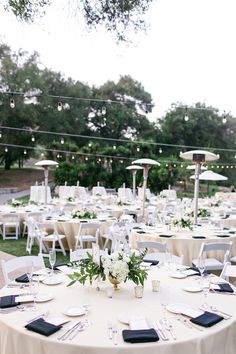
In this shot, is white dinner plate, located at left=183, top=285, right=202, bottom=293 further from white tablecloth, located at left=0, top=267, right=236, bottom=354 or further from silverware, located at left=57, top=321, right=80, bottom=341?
silverware, located at left=57, top=321, right=80, bottom=341

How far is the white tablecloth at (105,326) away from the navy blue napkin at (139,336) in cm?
3

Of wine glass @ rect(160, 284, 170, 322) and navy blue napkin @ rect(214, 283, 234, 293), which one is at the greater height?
navy blue napkin @ rect(214, 283, 234, 293)

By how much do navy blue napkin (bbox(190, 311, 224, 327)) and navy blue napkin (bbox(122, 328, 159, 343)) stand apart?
0.36 m

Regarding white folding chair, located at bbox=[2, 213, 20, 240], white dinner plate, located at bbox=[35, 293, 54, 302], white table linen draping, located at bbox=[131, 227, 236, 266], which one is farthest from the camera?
white folding chair, located at bbox=[2, 213, 20, 240]

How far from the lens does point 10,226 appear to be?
34.0ft

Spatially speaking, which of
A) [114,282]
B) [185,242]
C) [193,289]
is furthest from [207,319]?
[185,242]

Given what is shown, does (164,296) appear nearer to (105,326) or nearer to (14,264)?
(105,326)

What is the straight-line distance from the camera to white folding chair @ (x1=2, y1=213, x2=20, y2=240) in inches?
399

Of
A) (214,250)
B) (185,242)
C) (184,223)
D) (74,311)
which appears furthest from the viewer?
(184,223)

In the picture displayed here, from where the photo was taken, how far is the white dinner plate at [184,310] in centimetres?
271

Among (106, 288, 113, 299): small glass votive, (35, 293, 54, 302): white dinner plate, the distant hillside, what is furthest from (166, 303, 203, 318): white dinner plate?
the distant hillside

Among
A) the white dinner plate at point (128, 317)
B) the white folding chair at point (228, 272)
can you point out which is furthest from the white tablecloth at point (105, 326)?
the white folding chair at point (228, 272)

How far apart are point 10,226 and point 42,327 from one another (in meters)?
8.32

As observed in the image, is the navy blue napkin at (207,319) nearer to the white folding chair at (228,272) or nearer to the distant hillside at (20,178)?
the white folding chair at (228,272)
